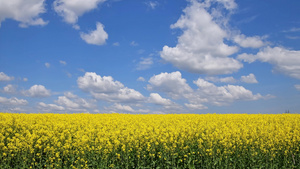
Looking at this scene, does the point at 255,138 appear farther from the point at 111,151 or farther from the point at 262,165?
the point at 111,151

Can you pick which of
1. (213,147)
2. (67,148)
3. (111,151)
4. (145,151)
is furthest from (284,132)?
(67,148)

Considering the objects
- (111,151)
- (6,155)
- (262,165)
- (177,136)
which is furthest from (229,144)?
(6,155)

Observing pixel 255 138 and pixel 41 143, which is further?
pixel 255 138

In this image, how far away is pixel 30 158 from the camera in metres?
10.9

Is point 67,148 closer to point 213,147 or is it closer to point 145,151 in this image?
point 145,151

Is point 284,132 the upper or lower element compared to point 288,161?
upper

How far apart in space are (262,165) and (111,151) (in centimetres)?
680

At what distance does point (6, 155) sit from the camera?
11.0 metres

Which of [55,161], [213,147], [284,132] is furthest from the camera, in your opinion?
[284,132]

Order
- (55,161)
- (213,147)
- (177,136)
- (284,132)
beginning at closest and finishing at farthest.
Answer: (55,161) → (213,147) → (177,136) → (284,132)

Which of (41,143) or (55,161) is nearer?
(55,161)

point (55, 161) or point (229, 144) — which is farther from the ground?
point (229, 144)

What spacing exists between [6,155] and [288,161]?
13090 millimetres

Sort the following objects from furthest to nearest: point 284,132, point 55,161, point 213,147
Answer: point 284,132 < point 213,147 < point 55,161
